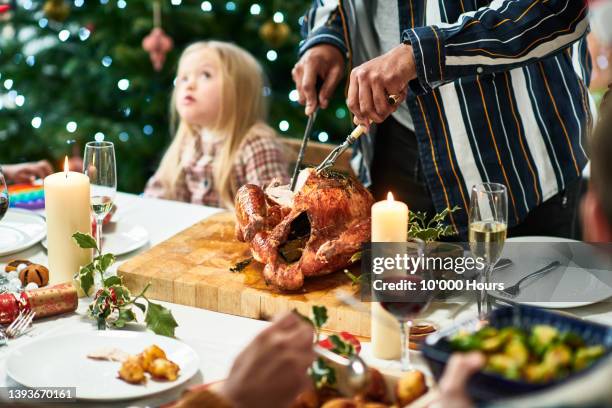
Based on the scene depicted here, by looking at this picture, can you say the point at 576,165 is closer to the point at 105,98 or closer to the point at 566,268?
the point at 566,268

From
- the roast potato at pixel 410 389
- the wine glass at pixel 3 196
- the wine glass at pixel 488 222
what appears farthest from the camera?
the wine glass at pixel 3 196

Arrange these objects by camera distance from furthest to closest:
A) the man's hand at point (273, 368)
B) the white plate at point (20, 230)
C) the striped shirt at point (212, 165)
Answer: the striped shirt at point (212, 165), the white plate at point (20, 230), the man's hand at point (273, 368)

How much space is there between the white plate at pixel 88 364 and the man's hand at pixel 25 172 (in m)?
1.19

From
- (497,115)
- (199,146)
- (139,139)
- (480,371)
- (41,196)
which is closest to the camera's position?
(480,371)

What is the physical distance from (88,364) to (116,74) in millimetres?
2662

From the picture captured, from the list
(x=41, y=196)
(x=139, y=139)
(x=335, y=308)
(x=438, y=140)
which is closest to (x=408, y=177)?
(x=438, y=140)

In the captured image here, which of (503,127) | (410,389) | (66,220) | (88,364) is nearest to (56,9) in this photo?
(66,220)

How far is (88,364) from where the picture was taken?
134cm

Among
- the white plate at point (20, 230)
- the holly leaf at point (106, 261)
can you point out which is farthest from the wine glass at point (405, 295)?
the white plate at point (20, 230)

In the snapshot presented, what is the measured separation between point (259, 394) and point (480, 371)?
286mm

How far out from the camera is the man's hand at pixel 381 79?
5.50 feet

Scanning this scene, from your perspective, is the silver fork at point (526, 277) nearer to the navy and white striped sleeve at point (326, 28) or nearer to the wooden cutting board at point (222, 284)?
the wooden cutting board at point (222, 284)

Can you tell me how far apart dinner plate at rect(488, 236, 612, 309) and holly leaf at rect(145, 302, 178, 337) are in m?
0.63

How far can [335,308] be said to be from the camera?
1.56m
